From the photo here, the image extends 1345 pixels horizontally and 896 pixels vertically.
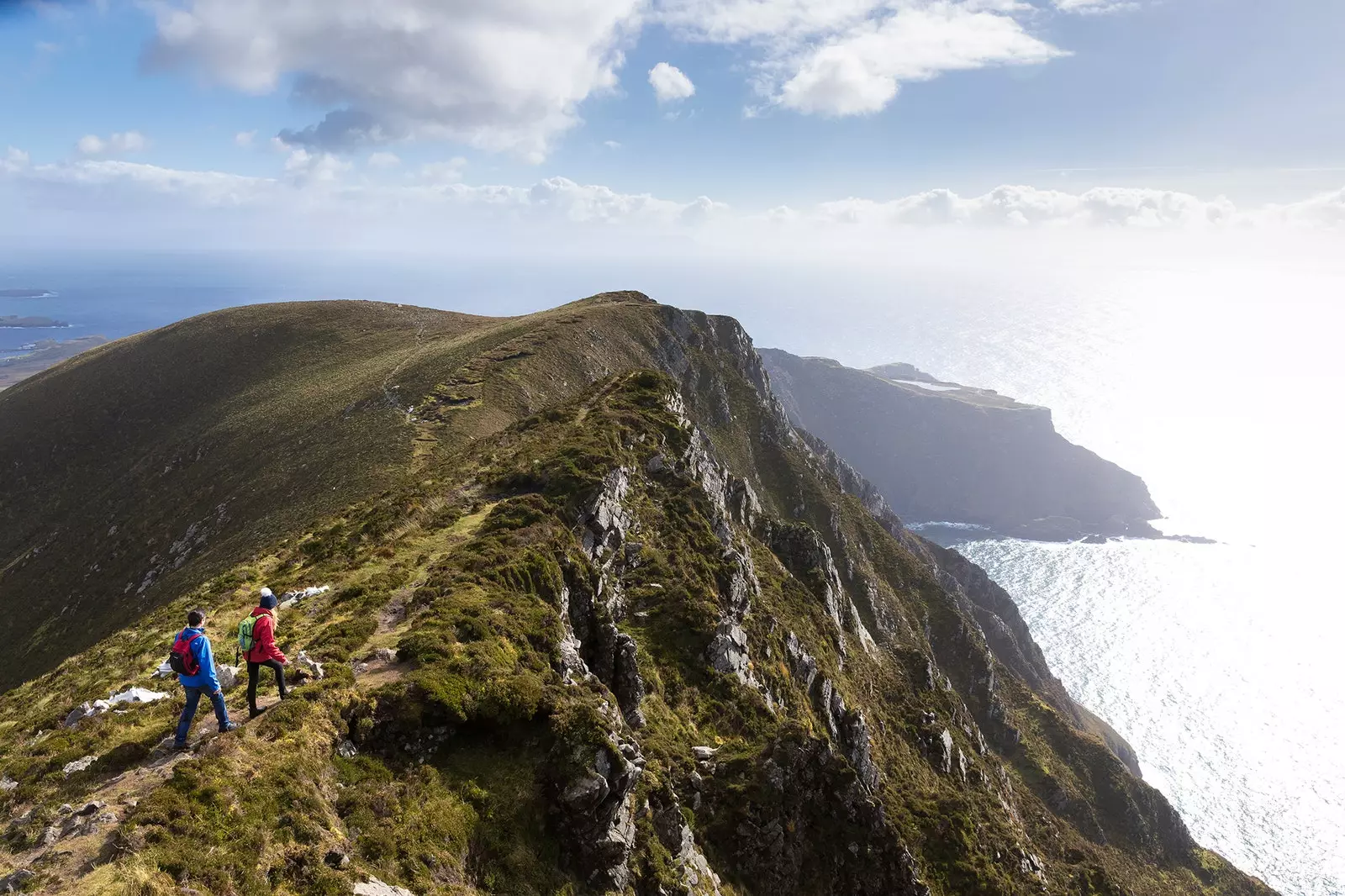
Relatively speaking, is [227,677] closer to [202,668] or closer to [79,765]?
[79,765]

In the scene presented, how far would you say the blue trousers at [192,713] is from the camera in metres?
15.1

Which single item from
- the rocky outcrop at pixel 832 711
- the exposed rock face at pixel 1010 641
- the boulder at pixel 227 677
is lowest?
the exposed rock face at pixel 1010 641

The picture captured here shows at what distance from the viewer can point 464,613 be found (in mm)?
23516

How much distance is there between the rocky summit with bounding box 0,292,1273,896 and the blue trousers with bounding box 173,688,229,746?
1.69 feet

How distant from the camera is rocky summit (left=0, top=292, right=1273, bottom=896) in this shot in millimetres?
14906

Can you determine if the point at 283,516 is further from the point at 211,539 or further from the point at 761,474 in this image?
the point at 761,474

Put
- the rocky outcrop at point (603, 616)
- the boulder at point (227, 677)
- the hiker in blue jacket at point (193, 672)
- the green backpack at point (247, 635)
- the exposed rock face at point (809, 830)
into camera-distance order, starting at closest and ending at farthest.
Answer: the hiker in blue jacket at point (193, 672)
the green backpack at point (247, 635)
the boulder at point (227, 677)
the exposed rock face at point (809, 830)
the rocky outcrop at point (603, 616)

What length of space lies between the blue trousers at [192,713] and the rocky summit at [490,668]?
0.52 meters

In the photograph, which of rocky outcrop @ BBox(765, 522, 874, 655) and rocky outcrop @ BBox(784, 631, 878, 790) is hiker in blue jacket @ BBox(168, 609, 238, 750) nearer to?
rocky outcrop @ BBox(784, 631, 878, 790)

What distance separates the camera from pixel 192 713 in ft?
49.6

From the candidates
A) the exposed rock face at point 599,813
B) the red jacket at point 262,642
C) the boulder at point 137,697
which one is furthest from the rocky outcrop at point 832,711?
the boulder at point 137,697

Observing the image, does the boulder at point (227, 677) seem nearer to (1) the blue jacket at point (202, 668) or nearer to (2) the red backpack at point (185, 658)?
(1) the blue jacket at point (202, 668)

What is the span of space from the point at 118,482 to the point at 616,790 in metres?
81.7

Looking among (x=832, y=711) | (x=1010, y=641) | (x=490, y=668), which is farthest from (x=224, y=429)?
(x=1010, y=641)
